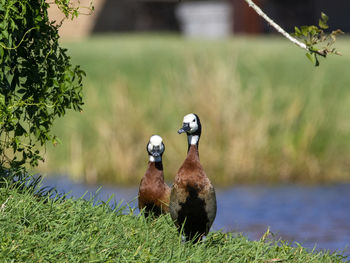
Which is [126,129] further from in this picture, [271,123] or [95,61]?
[95,61]

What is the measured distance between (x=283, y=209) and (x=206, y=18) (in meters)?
17.3

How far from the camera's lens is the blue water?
12539mm

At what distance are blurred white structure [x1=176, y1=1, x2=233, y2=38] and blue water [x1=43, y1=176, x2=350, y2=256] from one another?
1479 centimetres

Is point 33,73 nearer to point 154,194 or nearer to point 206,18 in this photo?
point 154,194

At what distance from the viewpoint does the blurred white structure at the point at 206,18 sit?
29.8 meters

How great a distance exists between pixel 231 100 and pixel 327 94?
4.03 meters

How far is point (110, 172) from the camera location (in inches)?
599

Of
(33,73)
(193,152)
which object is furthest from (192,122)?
(33,73)

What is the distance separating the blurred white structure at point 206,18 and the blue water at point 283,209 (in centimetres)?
1479

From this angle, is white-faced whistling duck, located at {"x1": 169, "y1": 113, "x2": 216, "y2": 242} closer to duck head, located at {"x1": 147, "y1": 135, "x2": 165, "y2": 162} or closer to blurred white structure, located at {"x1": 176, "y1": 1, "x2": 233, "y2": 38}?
duck head, located at {"x1": 147, "y1": 135, "x2": 165, "y2": 162}

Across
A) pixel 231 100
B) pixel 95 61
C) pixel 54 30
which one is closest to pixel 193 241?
pixel 54 30

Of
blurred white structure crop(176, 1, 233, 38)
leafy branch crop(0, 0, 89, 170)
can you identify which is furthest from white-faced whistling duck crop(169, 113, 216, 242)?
blurred white structure crop(176, 1, 233, 38)

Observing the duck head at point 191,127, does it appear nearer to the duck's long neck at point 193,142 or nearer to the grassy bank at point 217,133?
the duck's long neck at point 193,142

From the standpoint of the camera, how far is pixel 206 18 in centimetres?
3078
